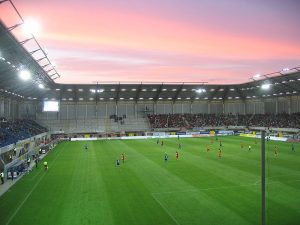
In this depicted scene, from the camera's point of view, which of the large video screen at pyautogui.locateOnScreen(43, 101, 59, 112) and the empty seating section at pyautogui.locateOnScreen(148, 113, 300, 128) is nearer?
the large video screen at pyautogui.locateOnScreen(43, 101, 59, 112)

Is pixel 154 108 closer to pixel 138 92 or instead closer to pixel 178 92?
pixel 178 92

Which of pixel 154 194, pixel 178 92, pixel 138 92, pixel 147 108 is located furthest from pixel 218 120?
pixel 154 194

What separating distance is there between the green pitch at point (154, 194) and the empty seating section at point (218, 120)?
51493 millimetres

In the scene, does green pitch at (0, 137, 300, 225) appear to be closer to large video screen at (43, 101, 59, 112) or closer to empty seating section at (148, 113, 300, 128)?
large video screen at (43, 101, 59, 112)

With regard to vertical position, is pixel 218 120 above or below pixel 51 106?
below

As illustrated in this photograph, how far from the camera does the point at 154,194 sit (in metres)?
22.9

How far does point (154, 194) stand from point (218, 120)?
3103 inches

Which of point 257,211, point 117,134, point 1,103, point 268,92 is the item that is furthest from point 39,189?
point 268,92

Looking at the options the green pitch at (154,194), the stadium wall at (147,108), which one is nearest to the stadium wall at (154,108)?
the stadium wall at (147,108)

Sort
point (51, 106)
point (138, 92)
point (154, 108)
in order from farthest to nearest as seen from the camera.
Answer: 1. point (154, 108)
2. point (138, 92)
3. point (51, 106)

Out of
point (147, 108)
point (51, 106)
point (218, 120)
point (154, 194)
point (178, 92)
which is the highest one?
point (178, 92)

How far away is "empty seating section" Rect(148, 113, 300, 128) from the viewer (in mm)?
84863

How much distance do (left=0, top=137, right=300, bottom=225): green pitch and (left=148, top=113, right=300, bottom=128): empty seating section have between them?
5149 cm

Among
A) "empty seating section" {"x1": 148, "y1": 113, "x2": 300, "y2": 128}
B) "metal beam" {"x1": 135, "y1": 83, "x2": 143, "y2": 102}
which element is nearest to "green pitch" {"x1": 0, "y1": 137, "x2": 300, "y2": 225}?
"metal beam" {"x1": 135, "y1": 83, "x2": 143, "y2": 102}
